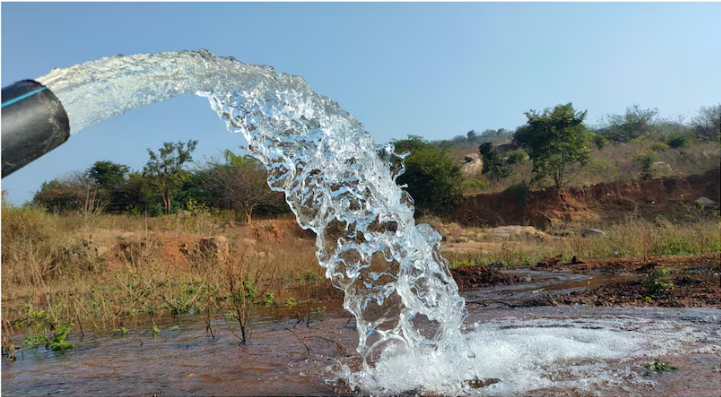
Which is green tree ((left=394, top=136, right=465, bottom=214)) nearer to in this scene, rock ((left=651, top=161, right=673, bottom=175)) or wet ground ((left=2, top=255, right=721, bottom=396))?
rock ((left=651, top=161, right=673, bottom=175))

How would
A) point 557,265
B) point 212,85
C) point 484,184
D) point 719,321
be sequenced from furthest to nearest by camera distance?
1. point 484,184
2. point 557,265
3. point 719,321
4. point 212,85

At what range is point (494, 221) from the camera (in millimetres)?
26547

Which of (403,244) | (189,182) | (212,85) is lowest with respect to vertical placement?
(403,244)

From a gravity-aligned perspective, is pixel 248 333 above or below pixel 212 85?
below

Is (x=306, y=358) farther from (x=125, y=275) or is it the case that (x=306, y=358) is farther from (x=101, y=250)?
(x=101, y=250)

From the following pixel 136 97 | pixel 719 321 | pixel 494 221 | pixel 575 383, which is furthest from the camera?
pixel 494 221

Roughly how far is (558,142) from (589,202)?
11.0 ft

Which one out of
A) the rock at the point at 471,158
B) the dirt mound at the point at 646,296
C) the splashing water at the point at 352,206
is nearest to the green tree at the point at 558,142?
the rock at the point at 471,158

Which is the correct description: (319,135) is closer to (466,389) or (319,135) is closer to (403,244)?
(403,244)

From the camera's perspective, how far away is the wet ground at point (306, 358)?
8.82ft

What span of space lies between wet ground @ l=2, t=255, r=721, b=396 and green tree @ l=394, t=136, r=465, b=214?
21.2 metres

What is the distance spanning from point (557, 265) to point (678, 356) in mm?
8075

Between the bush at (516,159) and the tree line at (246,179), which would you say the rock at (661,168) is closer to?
the tree line at (246,179)

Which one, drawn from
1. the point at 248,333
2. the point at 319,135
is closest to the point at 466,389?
the point at 319,135
